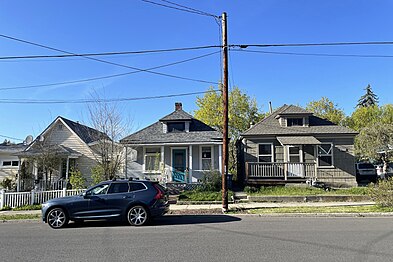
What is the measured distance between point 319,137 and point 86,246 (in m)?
18.9

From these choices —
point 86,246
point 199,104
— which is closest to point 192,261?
point 86,246

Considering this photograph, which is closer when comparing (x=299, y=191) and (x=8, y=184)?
(x=299, y=191)

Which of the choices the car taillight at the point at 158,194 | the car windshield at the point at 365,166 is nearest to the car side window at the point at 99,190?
the car taillight at the point at 158,194

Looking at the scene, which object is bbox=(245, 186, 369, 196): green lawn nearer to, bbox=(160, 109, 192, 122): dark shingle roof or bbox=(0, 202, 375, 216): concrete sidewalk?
bbox=(0, 202, 375, 216): concrete sidewalk

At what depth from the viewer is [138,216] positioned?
11.0m

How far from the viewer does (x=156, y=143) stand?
22406 millimetres

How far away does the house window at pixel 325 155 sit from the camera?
885 inches

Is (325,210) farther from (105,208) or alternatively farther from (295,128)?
(295,128)

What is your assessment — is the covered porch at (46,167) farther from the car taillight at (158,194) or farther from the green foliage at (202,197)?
the car taillight at (158,194)

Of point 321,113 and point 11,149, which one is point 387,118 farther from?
point 11,149

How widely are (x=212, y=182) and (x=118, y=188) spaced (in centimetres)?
980

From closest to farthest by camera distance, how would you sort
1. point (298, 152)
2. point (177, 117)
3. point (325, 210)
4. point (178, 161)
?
1. point (325, 210)
2. point (298, 152)
3. point (178, 161)
4. point (177, 117)

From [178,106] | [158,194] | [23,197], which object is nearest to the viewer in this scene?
[158,194]

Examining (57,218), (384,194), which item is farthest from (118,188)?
(384,194)
